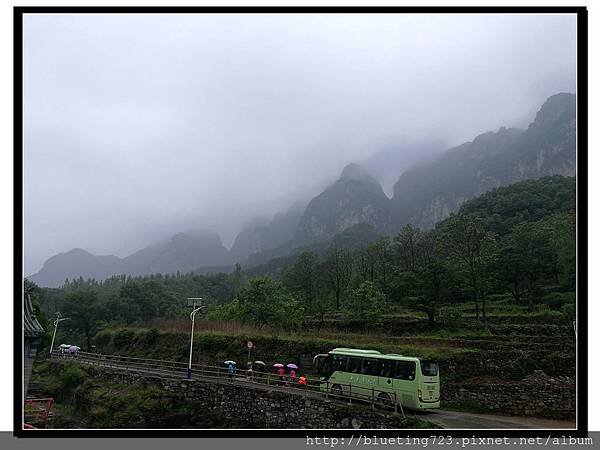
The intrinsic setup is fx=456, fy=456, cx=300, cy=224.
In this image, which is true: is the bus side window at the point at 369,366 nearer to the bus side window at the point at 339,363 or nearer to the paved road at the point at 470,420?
the bus side window at the point at 339,363

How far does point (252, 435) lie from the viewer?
35.2 ft

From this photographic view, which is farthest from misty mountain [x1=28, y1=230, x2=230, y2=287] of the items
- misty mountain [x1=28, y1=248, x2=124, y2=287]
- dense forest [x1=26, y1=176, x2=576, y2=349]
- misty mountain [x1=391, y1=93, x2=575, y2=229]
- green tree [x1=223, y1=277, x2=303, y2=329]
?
green tree [x1=223, y1=277, x2=303, y2=329]

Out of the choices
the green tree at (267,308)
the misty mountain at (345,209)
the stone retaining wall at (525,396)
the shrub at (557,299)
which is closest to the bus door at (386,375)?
the stone retaining wall at (525,396)

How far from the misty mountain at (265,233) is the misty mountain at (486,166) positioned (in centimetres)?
4151

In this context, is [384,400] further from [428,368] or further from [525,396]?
[525,396]

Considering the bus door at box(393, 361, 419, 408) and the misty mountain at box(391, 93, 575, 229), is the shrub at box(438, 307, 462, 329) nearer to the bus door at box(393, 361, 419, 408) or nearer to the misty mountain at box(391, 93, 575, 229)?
the bus door at box(393, 361, 419, 408)

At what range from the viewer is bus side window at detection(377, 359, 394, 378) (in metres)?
13.9

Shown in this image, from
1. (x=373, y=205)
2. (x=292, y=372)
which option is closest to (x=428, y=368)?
(x=292, y=372)

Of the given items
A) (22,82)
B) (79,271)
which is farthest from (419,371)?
(79,271)

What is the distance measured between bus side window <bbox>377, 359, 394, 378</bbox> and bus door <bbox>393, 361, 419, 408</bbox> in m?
0.19

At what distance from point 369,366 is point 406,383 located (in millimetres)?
1506

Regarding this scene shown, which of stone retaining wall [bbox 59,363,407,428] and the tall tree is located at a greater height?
the tall tree

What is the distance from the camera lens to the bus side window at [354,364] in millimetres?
14881

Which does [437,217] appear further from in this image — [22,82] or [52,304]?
[22,82]
